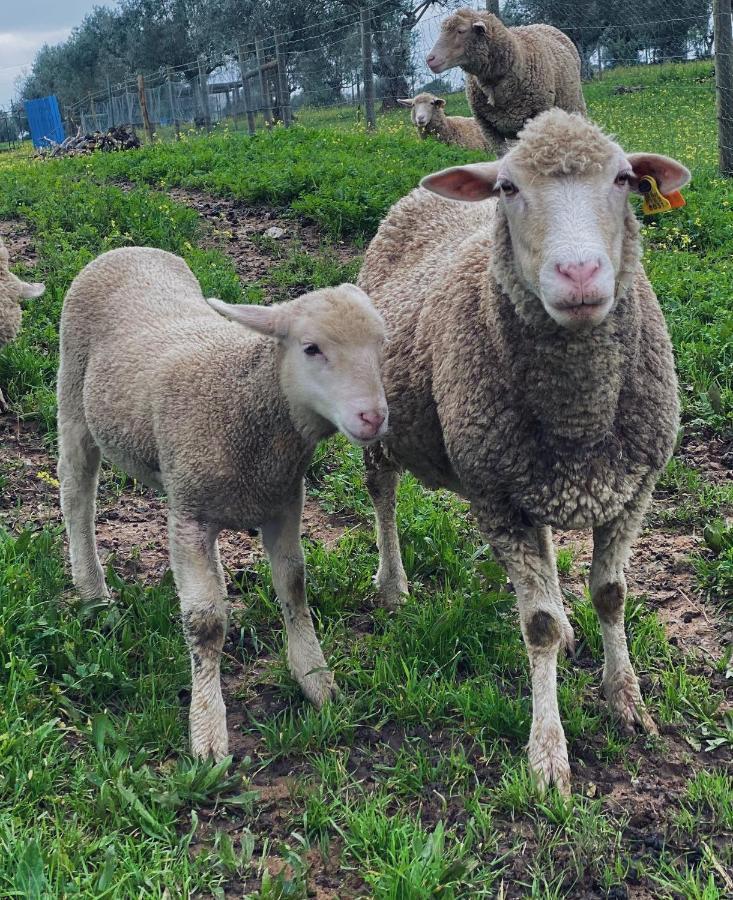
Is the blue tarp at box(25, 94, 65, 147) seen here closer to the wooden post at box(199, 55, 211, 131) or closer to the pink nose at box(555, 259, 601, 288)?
the wooden post at box(199, 55, 211, 131)

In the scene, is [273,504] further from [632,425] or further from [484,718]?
[632,425]

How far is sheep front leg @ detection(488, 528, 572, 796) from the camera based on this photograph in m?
2.91

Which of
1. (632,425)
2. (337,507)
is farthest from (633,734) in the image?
(337,507)

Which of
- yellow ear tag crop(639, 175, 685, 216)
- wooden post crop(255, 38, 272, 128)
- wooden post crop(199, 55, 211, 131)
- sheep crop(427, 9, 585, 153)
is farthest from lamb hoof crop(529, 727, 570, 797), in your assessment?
wooden post crop(199, 55, 211, 131)

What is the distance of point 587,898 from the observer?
2.47 metres

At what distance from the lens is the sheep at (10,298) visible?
5805 millimetres

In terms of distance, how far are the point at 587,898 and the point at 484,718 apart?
750 mm

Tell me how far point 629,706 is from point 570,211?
1673 millimetres

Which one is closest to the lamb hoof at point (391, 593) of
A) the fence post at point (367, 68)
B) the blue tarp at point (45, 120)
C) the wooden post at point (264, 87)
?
the fence post at point (367, 68)

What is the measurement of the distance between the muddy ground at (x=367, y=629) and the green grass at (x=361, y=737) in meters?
0.01

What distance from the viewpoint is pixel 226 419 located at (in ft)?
10.9

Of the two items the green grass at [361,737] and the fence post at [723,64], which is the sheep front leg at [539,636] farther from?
the fence post at [723,64]

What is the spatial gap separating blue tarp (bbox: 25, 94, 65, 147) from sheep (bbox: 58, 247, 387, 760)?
35.7 m

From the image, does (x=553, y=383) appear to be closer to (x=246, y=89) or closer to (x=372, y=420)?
(x=372, y=420)
